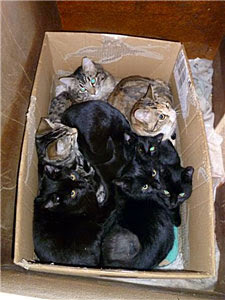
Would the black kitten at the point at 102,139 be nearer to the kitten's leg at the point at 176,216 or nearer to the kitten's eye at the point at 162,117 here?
the kitten's eye at the point at 162,117

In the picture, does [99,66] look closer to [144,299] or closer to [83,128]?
[83,128]

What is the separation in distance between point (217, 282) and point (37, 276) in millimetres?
1032

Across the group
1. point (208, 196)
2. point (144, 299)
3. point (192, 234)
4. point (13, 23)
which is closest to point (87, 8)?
point (13, 23)

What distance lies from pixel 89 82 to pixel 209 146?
2.93 ft

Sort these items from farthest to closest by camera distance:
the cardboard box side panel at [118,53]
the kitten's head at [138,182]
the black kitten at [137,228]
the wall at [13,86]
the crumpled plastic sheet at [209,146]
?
the cardboard box side panel at [118,53]
the crumpled plastic sheet at [209,146]
the kitten's head at [138,182]
the black kitten at [137,228]
the wall at [13,86]

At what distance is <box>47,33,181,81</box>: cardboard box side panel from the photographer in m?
1.95

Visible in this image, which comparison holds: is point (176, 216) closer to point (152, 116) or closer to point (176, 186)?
point (176, 186)

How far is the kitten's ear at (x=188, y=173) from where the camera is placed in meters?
1.77

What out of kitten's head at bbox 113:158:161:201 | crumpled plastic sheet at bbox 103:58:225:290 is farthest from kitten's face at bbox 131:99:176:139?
crumpled plastic sheet at bbox 103:58:225:290

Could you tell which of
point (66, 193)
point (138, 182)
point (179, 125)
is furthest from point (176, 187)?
point (66, 193)

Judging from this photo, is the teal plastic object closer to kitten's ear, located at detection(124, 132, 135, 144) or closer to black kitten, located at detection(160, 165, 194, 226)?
black kitten, located at detection(160, 165, 194, 226)

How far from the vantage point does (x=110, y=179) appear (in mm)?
1848

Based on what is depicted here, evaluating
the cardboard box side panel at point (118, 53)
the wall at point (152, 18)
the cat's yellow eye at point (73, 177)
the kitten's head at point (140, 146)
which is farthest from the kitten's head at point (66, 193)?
the wall at point (152, 18)

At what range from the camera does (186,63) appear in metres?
1.82
